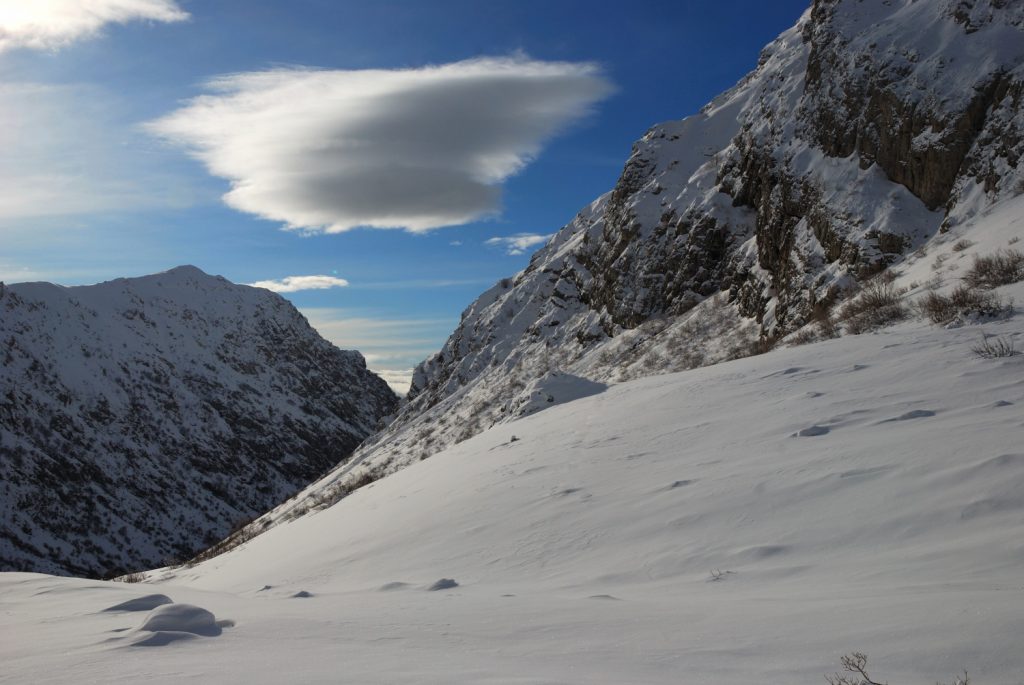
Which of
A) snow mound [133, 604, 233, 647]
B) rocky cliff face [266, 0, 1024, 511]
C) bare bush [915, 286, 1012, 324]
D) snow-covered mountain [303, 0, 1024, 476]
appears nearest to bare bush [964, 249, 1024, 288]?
bare bush [915, 286, 1012, 324]

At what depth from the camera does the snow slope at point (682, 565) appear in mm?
2995

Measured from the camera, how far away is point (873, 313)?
13.1m

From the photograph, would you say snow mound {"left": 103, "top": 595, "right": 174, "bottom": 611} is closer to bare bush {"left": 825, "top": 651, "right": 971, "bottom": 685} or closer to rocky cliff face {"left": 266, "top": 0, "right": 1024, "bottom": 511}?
bare bush {"left": 825, "top": 651, "right": 971, "bottom": 685}

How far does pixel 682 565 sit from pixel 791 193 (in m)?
30.4

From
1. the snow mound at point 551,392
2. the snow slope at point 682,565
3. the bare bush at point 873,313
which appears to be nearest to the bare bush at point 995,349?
the snow slope at point 682,565

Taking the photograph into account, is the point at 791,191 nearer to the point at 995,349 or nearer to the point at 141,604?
the point at 995,349

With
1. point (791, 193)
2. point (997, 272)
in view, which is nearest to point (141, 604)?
point (997, 272)

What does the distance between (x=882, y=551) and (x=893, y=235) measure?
23826 mm

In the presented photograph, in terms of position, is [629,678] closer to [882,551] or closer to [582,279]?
[882,551]

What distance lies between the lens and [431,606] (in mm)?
4848

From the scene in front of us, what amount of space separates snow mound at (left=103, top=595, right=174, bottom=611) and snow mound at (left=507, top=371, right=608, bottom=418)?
13.5m

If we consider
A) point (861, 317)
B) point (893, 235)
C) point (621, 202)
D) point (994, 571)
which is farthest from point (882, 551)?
point (621, 202)

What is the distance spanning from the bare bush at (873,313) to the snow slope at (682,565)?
6.33 ft

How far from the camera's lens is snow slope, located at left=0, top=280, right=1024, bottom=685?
9.83 ft
